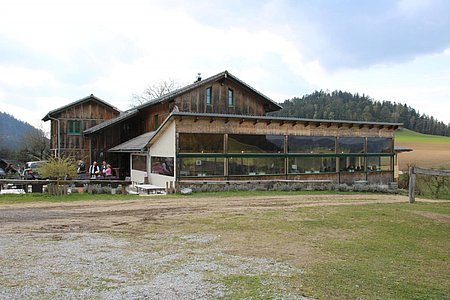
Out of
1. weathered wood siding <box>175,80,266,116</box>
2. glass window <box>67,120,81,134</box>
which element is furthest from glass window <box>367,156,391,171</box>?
glass window <box>67,120,81,134</box>

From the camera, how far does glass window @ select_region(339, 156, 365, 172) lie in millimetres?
23991

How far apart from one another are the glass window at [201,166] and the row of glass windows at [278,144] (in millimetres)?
392

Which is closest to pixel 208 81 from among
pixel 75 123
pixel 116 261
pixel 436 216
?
pixel 75 123

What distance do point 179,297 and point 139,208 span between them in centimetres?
824

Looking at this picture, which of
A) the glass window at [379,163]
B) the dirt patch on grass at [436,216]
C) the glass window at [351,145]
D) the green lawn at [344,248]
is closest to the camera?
the green lawn at [344,248]

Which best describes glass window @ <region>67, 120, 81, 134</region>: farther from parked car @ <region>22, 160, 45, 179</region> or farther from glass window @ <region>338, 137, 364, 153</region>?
glass window @ <region>338, 137, 364, 153</region>

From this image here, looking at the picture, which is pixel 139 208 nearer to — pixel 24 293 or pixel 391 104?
pixel 24 293

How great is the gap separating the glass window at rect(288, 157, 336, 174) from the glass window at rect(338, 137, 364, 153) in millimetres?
964

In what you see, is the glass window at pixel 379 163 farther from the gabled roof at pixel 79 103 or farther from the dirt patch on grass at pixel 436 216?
the gabled roof at pixel 79 103

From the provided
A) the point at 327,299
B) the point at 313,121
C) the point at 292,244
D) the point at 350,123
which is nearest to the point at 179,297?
the point at 327,299

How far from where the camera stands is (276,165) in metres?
21.7

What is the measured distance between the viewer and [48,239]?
8359mm

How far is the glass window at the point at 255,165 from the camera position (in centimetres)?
2038

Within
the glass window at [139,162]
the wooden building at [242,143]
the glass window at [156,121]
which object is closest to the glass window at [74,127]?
the wooden building at [242,143]
